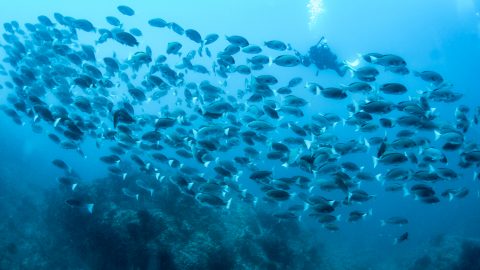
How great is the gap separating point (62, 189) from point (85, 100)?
9.05 metres

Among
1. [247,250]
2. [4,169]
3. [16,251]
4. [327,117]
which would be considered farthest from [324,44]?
Answer: [4,169]

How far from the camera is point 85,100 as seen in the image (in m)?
9.77

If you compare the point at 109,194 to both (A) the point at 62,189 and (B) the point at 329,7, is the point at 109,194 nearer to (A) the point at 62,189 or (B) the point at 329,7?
(A) the point at 62,189

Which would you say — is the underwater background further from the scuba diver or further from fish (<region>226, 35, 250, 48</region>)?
the scuba diver

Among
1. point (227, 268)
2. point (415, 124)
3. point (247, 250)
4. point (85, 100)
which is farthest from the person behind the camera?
point (247, 250)

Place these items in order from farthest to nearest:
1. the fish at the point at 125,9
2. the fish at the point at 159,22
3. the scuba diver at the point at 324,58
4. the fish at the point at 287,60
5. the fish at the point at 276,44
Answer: the scuba diver at the point at 324,58 < the fish at the point at 125,9 < the fish at the point at 159,22 < the fish at the point at 276,44 < the fish at the point at 287,60

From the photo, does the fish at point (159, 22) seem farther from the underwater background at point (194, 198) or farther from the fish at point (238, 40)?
the fish at point (238, 40)

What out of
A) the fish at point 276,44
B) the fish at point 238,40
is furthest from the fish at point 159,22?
the fish at point 276,44

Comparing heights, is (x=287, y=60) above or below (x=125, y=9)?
below

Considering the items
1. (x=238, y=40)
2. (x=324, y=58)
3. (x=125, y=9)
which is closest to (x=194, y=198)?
(x=238, y=40)

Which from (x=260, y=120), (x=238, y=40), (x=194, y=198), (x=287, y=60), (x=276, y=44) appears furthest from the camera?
(x=194, y=198)

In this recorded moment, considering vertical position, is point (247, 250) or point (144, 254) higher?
point (247, 250)

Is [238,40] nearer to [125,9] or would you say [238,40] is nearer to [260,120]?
[260,120]

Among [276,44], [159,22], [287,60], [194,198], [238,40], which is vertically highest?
[159,22]
